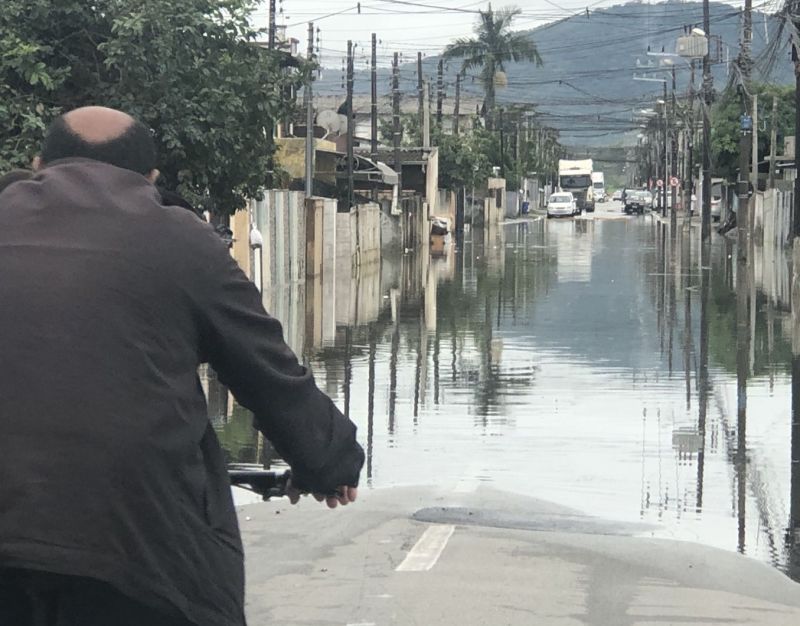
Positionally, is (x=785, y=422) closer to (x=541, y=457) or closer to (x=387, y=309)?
(x=541, y=457)

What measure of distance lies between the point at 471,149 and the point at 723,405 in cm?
5783

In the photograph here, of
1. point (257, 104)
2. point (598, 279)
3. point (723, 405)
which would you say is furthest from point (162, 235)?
point (598, 279)

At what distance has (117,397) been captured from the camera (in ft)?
9.36

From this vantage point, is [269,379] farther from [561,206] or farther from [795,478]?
[561,206]

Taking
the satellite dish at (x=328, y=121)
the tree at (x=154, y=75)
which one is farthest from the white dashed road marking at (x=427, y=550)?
the satellite dish at (x=328, y=121)

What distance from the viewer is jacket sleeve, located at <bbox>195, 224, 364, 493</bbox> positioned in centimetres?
303

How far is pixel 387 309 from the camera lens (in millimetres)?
24453

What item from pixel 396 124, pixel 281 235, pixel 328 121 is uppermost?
pixel 328 121

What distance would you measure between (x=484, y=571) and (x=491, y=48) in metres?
75.7

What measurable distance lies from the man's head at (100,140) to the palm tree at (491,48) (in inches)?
3080

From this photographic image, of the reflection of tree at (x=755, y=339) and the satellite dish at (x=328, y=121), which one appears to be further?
the satellite dish at (x=328, y=121)

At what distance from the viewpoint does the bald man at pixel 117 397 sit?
111 inches

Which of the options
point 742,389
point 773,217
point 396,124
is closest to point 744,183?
point 773,217

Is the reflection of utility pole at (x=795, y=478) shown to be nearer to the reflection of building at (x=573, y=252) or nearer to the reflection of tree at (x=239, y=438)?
the reflection of tree at (x=239, y=438)
